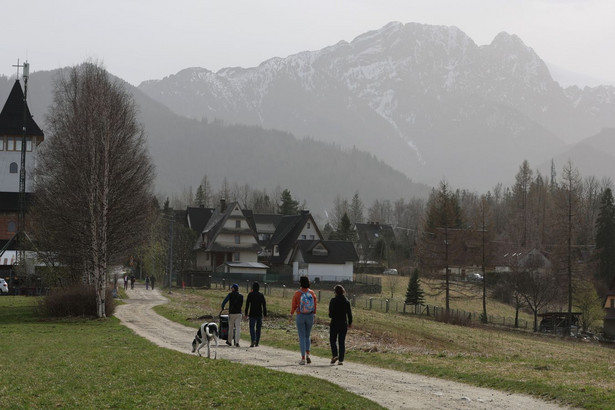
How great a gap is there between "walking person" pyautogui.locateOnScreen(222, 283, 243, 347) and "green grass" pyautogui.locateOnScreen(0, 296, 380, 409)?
2395mm

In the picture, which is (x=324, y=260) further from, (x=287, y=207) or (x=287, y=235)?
(x=287, y=207)

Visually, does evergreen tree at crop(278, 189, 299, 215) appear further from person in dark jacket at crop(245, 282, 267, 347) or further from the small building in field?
person in dark jacket at crop(245, 282, 267, 347)

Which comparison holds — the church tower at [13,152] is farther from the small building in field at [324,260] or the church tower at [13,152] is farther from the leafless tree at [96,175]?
the leafless tree at [96,175]

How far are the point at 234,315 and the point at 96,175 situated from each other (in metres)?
19.0

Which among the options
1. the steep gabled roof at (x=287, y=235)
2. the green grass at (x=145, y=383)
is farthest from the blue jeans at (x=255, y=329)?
the steep gabled roof at (x=287, y=235)

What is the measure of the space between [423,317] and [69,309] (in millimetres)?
30517

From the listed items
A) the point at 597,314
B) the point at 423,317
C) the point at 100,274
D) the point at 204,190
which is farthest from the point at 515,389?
the point at 204,190

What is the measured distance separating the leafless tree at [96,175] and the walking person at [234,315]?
1642 centimetres

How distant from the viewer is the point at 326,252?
315 feet

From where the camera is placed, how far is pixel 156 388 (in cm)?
1531

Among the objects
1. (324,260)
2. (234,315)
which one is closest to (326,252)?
(324,260)

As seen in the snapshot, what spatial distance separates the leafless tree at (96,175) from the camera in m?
40.5

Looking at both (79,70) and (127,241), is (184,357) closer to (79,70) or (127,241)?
(127,241)

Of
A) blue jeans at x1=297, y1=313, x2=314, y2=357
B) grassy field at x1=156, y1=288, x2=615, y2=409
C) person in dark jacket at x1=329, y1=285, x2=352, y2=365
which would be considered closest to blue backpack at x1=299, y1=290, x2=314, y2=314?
blue jeans at x1=297, y1=313, x2=314, y2=357
